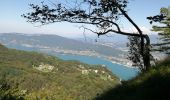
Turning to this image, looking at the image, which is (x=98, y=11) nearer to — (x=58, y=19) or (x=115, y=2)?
(x=115, y=2)

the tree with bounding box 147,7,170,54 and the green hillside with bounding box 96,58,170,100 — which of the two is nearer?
the green hillside with bounding box 96,58,170,100

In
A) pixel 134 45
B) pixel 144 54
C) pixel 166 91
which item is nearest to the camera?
pixel 166 91

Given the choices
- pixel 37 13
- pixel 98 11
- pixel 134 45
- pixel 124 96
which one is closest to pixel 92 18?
pixel 98 11

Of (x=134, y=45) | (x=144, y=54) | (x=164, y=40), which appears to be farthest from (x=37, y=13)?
(x=134, y=45)

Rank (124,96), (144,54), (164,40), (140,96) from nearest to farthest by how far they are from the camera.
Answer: (140,96)
(124,96)
(144,54)
(164,40)

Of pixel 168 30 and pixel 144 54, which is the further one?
pixel 168 30

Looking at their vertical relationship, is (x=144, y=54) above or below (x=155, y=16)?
below

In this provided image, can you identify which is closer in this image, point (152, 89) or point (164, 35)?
point (152, 89)

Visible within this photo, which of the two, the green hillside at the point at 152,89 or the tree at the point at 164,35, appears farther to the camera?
the tree at the point at 164,35

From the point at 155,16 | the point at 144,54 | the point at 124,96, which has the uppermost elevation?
the point at 155,16
